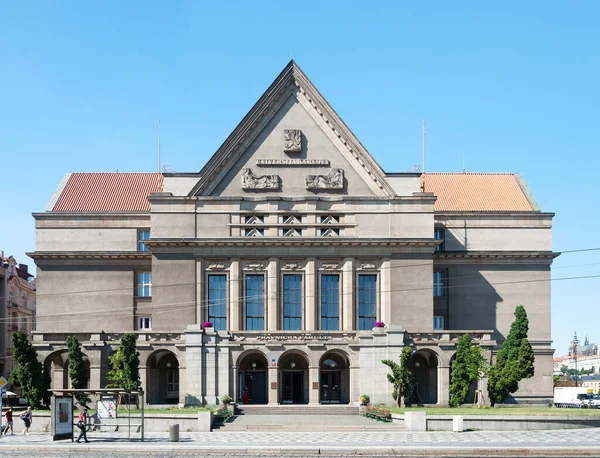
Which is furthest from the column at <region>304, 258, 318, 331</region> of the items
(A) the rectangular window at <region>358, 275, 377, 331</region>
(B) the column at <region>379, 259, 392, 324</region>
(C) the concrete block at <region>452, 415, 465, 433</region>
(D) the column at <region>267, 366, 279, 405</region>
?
(C) the concrete block at <region>452, 415, 465, 433</region>

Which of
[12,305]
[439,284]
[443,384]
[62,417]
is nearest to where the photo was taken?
[62,417]

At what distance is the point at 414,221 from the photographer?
276 ft

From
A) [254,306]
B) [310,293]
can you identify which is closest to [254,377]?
[254,306]

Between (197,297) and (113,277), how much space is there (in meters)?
10.1

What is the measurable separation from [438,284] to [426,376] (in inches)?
394

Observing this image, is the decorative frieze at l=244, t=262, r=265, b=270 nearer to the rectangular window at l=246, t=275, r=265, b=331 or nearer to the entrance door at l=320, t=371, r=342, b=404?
the rectangular window at l=246, t=275, r=265, b=331

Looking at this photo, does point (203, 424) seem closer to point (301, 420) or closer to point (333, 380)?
point (301, 420)

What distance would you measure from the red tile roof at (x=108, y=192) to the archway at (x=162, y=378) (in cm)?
1597

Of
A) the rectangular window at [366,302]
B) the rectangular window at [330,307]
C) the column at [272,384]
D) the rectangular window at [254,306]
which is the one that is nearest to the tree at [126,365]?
the column at [272,384]

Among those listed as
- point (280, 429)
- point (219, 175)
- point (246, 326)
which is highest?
point (219, 175)

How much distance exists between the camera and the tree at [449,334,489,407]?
7531cm

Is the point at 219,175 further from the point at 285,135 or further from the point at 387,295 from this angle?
the point at 387,295

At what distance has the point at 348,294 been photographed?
8312 centimetres

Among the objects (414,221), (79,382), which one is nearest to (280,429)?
(79,382)
